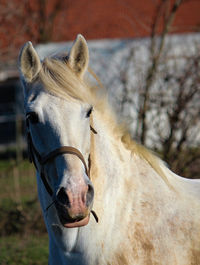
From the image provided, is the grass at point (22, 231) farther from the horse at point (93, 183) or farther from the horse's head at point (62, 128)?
the horse's head at point (62, 128)

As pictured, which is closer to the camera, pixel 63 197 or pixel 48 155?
pixel 63 197

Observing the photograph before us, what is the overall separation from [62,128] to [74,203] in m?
0.45

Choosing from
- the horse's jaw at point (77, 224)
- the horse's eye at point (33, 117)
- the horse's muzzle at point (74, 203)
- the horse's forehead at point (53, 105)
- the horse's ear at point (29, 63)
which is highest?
the horse's ear at point (29, 63)

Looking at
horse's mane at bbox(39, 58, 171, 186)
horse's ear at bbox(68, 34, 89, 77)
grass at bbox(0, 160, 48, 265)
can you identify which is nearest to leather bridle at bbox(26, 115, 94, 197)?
horse's mane at bbox(39, 58, 171, 186)

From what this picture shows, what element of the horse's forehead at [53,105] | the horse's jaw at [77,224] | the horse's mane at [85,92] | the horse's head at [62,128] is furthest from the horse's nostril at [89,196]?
the horse's mane at [85,92]

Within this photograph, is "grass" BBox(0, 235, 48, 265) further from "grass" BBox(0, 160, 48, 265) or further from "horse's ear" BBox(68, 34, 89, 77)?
"horse's ear" BBox(68, 34, 89, 77)

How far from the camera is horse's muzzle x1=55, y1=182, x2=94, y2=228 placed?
7.59 ft

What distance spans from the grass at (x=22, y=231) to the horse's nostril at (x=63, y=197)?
10.6 feet

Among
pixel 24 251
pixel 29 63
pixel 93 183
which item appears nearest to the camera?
pixel 93 183

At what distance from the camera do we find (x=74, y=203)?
7.60ft

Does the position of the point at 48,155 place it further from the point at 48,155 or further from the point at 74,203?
the point at 74,203

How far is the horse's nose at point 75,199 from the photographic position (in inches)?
90.9

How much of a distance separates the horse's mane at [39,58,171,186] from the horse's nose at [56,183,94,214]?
1.98 ft

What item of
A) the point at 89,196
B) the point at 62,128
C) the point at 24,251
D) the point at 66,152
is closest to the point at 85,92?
the point at 62,128
